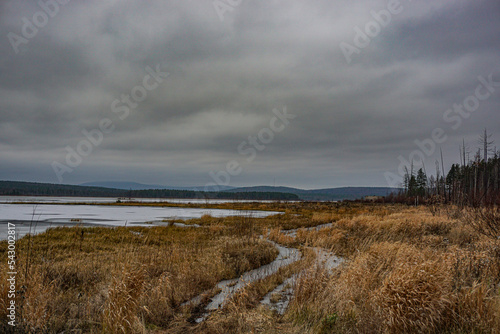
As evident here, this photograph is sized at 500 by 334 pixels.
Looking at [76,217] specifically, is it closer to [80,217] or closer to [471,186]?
[80,217]

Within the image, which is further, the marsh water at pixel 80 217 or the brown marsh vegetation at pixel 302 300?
the marsh water at pixel 80 217

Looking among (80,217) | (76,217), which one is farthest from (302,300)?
(80,217)

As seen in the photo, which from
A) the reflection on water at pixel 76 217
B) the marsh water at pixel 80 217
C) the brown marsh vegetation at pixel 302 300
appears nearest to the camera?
the brown marsh vegetation at pixel 302 300

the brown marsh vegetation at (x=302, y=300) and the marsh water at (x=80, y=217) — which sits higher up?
the brown marsh vegetation at (x=302, y=300)

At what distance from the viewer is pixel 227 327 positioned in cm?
509

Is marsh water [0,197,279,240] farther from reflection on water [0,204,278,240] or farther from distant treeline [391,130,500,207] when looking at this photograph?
distant treeline [391,130,500,207]

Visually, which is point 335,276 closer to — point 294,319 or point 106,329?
point 294,319

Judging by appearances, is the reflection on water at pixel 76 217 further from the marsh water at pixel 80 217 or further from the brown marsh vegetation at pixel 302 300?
the brown marsh vegetation at pixel 302 300

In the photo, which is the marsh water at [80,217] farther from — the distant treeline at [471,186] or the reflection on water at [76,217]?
the distant treeline at [471,186]

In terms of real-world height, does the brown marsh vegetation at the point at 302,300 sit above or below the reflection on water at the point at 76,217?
above

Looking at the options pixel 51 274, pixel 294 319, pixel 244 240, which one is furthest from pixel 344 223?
pixel 51 274

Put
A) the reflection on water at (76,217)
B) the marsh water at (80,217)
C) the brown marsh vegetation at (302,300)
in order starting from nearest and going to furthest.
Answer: the brown marsh vegetation at (302,300)
the marsh water at (80,217)
the reflection on water at (76,217)

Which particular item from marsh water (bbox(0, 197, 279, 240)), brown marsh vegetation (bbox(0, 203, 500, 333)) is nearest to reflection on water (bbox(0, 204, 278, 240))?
marsh water (bbox(0, 197, 279, 240))

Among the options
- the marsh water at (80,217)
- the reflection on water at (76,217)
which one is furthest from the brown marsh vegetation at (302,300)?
the reflection on water at (76,217)
